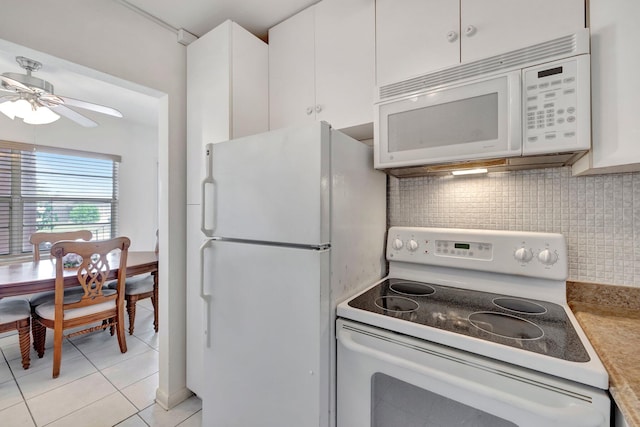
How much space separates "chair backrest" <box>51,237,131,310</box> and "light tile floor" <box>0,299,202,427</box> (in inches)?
18.6

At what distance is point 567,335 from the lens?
0.86 metres

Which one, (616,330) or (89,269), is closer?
(616,330)

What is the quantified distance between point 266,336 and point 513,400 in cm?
88

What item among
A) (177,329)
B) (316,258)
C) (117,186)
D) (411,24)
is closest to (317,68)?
(411,24)

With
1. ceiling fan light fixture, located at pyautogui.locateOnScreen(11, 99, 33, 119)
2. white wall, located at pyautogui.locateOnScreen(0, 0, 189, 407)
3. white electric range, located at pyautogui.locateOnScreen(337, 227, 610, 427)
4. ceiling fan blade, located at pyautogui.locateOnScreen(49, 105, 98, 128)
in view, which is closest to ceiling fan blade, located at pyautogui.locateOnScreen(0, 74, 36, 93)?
ceiling fan light fixture, located at pyautogui.locateOnScreen(11, 99, 33, 119)

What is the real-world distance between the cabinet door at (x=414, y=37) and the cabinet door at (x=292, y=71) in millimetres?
416

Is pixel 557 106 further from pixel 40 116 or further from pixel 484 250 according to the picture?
pixel 40 116

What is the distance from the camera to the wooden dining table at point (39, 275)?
6.33ft

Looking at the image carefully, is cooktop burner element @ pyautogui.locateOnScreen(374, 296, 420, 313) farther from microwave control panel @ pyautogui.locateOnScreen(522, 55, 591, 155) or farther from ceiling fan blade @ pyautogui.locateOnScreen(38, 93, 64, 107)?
ceiling fan blade @ pyautogui.locateOnScreen(38, 93, 64, 107)

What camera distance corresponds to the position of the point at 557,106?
0.94 meters

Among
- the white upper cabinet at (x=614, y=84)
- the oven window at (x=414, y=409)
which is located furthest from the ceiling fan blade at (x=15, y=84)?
the white upper cabinet at (x=614, y=84)

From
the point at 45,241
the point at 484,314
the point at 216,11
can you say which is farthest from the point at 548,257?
the point at 45,241

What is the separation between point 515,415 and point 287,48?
198cm

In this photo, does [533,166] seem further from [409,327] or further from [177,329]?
[177,329]
